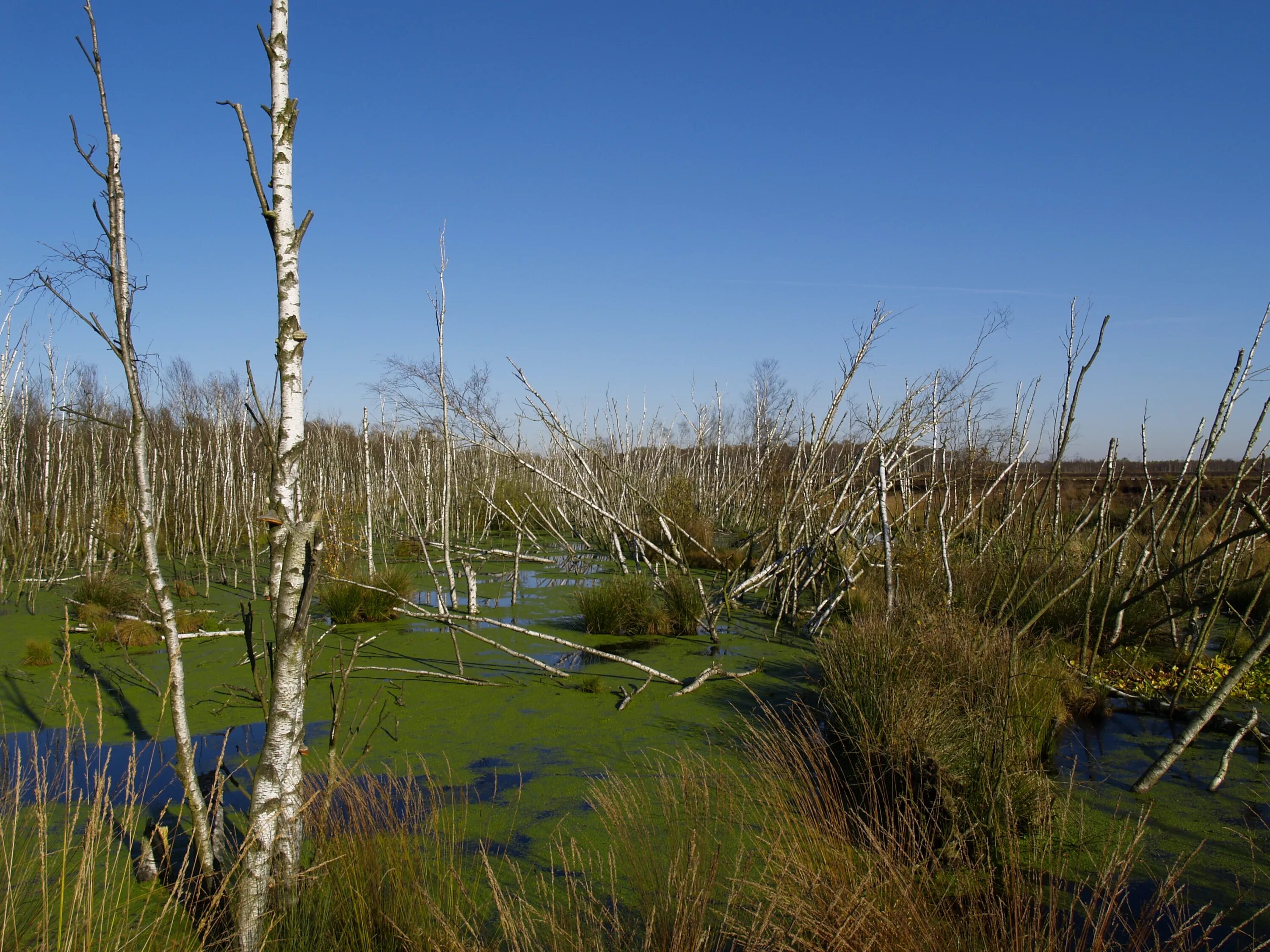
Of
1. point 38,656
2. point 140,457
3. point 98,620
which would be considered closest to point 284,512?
point 140,457

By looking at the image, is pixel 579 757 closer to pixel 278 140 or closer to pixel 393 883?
pixel 393 883

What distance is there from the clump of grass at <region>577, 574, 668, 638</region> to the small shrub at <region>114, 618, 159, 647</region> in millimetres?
3765

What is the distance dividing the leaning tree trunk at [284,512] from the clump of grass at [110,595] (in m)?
5.92

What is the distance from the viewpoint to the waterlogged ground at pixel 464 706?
169 inches

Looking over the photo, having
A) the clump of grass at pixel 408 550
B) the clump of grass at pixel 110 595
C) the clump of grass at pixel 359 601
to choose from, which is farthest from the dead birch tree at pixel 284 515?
the clump of grass at pixel 408 550

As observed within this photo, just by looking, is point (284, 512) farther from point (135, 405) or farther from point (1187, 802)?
point (1187, 802)

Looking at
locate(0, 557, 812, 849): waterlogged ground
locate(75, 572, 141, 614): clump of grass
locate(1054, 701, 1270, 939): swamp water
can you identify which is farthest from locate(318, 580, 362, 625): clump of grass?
locate(1054, 701, 1270, 939): swamp water

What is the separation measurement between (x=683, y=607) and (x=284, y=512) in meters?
5.58

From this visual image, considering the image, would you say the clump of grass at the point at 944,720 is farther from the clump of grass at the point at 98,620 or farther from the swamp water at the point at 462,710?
the clump of grass at the point at 98,620

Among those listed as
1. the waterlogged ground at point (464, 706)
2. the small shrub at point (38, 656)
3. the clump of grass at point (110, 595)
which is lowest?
the waterlogged ground at point (464, 706)

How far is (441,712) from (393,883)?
291cm

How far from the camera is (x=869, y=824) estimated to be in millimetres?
3551

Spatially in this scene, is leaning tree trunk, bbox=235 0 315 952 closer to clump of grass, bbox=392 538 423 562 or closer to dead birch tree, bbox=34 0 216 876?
dead birch tree, bbox=34 0 216 876

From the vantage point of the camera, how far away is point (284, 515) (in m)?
2.46
